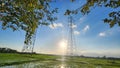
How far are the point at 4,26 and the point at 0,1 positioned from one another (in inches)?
183

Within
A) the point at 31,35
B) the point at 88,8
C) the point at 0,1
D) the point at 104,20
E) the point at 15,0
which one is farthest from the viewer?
the point at 31,35

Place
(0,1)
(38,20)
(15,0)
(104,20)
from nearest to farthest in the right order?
(104,20)
(15,0)
(0,1)
(38,20)

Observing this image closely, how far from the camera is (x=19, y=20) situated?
18.0 m

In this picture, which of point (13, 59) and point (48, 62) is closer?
point (48, 62)

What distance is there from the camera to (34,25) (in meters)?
17.9

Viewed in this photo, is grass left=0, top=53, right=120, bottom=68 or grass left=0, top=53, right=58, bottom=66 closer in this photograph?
grass left=0, top=53, right=120, bottom=68

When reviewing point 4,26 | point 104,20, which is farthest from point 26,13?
point 104,20

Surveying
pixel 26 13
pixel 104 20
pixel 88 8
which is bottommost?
pixel 104 20

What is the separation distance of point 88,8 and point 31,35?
744cm

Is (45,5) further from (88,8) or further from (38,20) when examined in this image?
(88,8)

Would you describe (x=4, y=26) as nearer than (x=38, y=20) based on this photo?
No

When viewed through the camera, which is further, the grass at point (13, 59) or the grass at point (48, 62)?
the grass at point (13, 59)

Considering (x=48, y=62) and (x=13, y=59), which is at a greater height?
(x=13, y=59)

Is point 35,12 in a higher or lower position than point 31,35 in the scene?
higher
